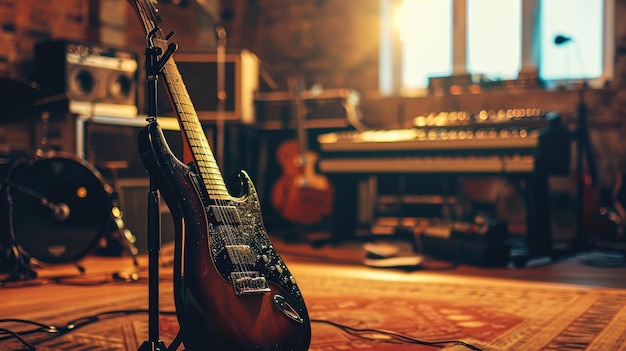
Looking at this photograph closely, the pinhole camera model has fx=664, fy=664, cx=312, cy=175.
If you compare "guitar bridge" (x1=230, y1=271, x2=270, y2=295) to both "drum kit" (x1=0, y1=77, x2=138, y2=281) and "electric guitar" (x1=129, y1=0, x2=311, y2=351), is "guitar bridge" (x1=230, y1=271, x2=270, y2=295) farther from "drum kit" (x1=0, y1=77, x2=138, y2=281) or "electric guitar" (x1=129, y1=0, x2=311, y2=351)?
"drum kit" (x1=0, y1=77, x2=138, y2=281)

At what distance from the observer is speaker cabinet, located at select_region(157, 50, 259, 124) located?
4918 mm

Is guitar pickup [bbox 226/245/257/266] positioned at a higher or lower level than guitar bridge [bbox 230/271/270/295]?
higher

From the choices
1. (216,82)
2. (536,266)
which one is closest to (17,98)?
(216,82)

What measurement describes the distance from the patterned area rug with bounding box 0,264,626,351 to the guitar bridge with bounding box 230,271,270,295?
476 mm

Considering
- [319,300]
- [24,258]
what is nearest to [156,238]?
[319,300]

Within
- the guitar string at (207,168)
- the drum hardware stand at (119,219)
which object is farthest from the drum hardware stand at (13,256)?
the guitar string at (207,168)

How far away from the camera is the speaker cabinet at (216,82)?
4.92 meters

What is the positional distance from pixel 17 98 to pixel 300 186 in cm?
255

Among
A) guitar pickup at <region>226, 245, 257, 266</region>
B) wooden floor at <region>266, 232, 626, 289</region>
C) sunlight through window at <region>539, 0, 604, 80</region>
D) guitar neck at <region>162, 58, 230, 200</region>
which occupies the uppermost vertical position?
sunlight through window at <region>539, 0, 604, 80</region>

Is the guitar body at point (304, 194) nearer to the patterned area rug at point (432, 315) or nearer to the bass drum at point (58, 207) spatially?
the patterned area rug at point (432, 315)

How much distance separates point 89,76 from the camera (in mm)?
4035

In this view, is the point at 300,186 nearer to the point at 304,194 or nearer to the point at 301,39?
the point at 304,194

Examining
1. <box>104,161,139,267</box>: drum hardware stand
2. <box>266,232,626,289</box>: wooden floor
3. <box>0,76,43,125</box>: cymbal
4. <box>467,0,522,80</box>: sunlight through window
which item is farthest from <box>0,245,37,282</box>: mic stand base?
<box>467,0,522,80</box>: sunlight through window

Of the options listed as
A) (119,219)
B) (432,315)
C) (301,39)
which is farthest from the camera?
(301,39)
